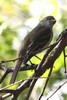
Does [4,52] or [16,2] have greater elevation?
[16,2]

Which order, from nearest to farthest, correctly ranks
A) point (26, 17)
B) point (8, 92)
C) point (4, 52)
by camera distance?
point (8, 92), point (4, 52), point (26, 17)

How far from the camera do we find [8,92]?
119cm

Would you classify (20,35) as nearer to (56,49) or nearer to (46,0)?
(46,0)

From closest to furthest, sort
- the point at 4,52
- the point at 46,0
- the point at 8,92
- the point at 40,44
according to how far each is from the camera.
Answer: the point at 8,92
the point at 46,0
the point at 4,52
the point at 40,44

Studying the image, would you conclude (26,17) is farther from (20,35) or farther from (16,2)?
(20,35)

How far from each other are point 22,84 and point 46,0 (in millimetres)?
1282

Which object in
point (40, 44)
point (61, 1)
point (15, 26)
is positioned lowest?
point (40, 44)

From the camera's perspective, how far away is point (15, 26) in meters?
2.54

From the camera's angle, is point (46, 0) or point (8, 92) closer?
point (8, 92)

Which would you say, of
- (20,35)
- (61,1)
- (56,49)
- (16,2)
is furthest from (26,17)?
(56,49)

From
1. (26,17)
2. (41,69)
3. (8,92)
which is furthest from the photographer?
(26,17)

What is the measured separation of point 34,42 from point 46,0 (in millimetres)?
667

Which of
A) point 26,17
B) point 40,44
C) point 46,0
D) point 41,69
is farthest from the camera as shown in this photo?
point 26,17

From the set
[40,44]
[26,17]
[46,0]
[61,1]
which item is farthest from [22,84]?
[26,17]
